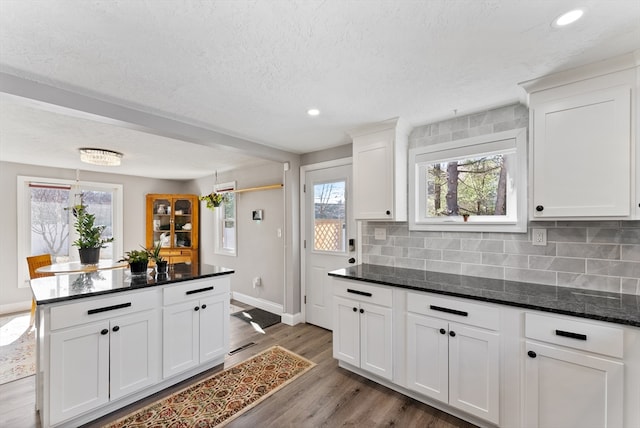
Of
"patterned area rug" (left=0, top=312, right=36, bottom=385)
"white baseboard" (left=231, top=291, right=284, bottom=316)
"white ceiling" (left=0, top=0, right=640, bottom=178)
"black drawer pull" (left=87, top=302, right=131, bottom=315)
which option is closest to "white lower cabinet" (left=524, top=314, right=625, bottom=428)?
"white ceiling" (left=0, top=0, right=640, bottom=178)

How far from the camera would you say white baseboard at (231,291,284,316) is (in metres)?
4.07

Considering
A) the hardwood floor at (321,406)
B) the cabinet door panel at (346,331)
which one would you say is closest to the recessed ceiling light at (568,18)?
→ the cabinet door panel at (346,331)

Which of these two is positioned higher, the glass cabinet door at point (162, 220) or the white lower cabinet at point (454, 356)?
the glass cabinet door at point (162, 220)

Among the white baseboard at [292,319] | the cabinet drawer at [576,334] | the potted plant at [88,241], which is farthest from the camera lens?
the white baseboard at [292,319]

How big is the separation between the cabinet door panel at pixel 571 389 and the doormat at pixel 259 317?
112 inches

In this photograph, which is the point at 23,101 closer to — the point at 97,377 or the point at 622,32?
the point at 97,377

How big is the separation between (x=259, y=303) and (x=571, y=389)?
12.2 ft

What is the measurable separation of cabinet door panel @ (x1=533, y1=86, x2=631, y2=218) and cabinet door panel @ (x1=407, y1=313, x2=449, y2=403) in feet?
3.58

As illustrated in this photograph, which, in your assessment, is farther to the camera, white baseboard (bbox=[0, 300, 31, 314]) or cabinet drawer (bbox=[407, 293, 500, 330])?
white baseboard (bbox=[0, 300, 31, 314])

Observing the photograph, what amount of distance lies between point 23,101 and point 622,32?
3.52 metres

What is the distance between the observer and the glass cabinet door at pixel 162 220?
583 centimetres

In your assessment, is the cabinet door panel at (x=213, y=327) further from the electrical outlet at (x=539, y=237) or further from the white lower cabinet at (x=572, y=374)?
the electrical outlet at (x=539, y=237)

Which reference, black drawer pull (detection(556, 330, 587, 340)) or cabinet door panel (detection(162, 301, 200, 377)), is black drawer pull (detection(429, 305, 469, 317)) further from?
cabinet door panel (detection(162, 301, 200, 377))

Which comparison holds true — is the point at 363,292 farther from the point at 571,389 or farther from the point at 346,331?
the point at 571,389
